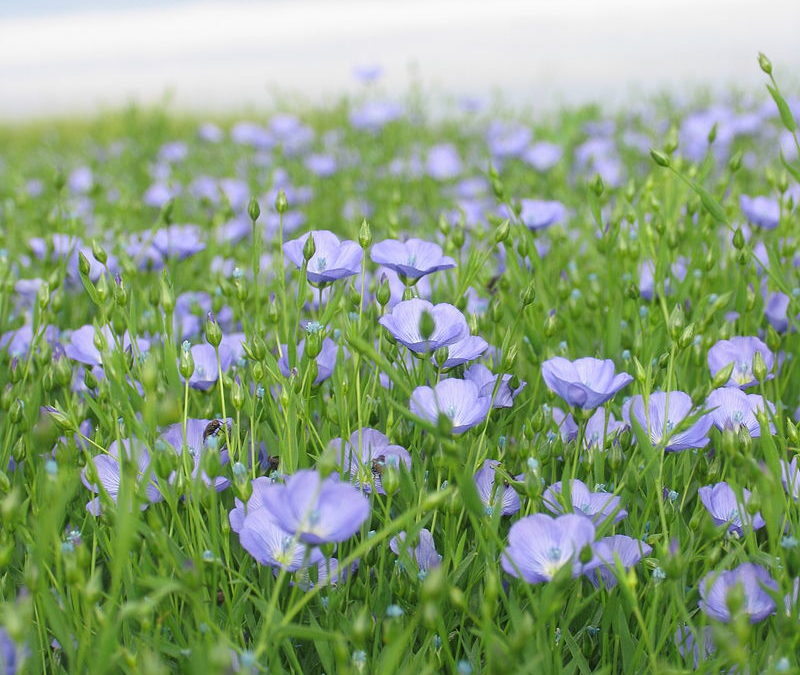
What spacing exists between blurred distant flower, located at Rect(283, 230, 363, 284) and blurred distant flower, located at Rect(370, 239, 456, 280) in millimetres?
40

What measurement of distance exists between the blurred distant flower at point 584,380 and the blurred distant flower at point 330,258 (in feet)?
1.36

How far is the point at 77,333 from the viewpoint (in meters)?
1.74

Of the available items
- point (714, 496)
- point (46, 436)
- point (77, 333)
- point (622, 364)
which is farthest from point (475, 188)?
point (46, 436)

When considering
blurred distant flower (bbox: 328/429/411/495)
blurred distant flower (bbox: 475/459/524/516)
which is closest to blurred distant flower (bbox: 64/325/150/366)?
blurred distant flower (bbox: 328/429/411/495)

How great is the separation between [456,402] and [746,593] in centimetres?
52

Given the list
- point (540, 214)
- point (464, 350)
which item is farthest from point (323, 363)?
point (540, 214)

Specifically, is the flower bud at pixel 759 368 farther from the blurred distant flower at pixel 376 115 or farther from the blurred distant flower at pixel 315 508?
the blurred distant flower at pixel 376 115

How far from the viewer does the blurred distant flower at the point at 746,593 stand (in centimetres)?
115

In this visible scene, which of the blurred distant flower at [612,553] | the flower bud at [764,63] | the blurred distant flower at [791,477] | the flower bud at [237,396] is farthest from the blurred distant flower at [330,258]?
the flower bud at [764,63]

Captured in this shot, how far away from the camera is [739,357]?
5.52 ft

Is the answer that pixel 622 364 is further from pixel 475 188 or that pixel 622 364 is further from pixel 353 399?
pixel 475 188

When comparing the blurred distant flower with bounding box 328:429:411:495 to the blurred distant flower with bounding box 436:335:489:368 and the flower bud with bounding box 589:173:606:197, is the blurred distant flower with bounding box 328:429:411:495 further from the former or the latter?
the flower bud with bounding box 589:173:606:197

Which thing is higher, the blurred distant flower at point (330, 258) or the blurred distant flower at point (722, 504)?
the blurred distant flower at point (330, 258)

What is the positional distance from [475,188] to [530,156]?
16.5 inches
